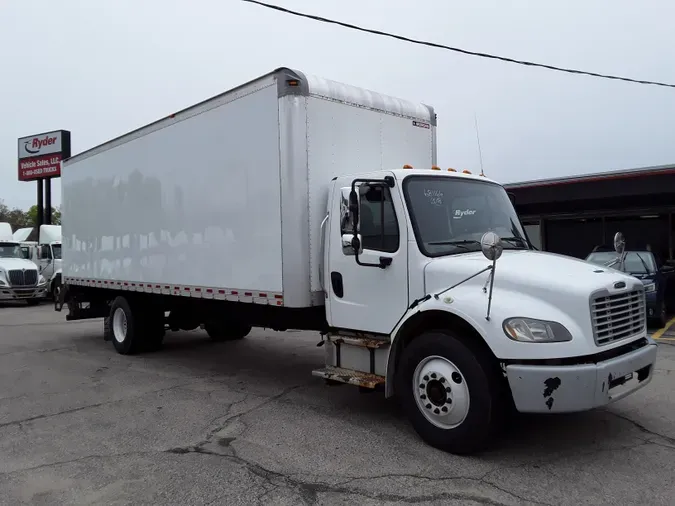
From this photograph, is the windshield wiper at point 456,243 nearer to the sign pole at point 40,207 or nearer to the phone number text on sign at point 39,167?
the phone number text on sign at point 39,167

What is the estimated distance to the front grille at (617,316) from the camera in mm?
4379

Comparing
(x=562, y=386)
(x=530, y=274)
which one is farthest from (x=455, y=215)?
(x=562, y=386)

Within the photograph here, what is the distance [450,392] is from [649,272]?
9.37m


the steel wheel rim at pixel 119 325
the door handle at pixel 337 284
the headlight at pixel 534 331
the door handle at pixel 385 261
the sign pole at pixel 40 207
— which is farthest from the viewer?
the sign pole at pixel 40 207

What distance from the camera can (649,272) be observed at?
39.6 feet

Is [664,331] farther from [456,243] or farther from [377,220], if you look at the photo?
[377,220]

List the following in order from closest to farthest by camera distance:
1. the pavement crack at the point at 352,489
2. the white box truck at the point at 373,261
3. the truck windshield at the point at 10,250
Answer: the pavement crack at the point at 352,489 < the white box truck at the point at 373,261 < the truck windshield at the point at 10,250

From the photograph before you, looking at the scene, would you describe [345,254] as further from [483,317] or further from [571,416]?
[571,416]

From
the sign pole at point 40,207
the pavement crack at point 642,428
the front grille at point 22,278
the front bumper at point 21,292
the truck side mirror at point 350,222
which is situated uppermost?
the sign pole at point 40,207

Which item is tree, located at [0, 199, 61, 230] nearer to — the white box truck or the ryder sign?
the ryder sign

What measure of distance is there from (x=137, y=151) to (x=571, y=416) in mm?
7136

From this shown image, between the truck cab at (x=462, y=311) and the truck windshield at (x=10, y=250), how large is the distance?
2060 cm

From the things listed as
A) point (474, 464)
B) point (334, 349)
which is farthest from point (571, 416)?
point (334, 349)

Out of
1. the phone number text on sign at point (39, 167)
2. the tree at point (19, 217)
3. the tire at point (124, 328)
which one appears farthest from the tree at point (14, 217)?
the tire at point (124, 328)
